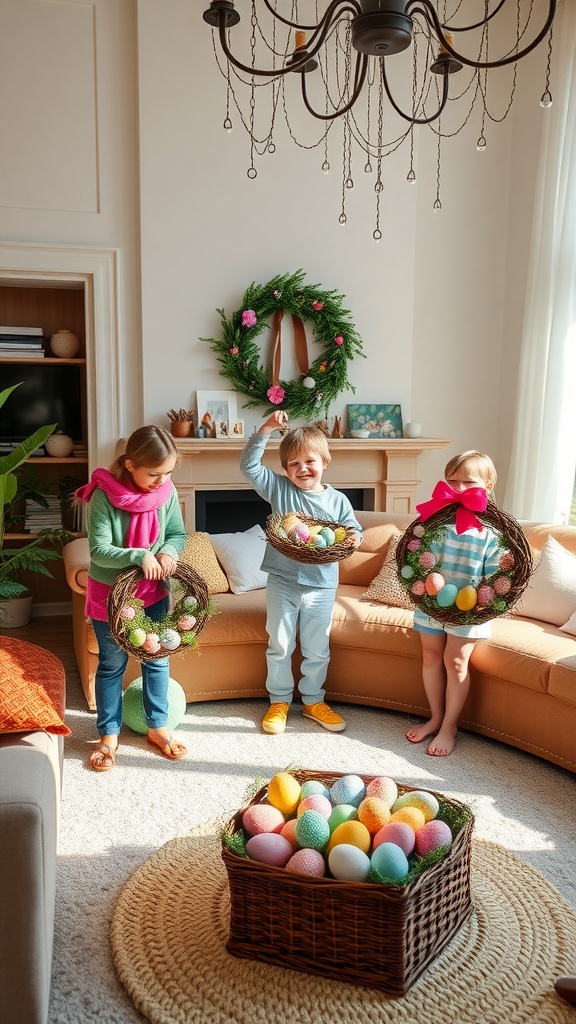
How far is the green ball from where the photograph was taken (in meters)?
3.31

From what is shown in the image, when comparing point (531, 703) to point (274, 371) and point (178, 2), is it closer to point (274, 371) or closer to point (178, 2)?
point (274, 371)

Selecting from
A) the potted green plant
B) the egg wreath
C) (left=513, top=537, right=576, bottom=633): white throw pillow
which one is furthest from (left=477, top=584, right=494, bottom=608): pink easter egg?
the potted green plant

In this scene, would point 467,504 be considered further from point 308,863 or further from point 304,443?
point 308,863

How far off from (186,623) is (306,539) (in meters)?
0.56

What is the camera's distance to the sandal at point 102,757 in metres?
3.06

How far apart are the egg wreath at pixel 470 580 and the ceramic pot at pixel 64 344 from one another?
119 inches

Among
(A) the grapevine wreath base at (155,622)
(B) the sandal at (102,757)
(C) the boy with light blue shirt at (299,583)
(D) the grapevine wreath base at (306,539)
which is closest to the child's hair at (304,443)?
(C) the boy with light blue shirt at (299,583)

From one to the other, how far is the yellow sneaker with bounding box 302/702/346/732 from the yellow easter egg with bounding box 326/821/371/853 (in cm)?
150

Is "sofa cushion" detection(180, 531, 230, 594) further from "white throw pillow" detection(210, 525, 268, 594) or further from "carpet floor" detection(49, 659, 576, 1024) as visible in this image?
"carpet floor" detection(49, 659, 576, 1024)

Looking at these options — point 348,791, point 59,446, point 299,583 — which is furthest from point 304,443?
point 59,446

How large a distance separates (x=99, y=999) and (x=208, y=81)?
451cm

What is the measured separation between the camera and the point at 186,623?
2750mm

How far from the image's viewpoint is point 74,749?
3.24m

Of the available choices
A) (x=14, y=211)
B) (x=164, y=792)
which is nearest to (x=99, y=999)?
(x=164, y=792)
